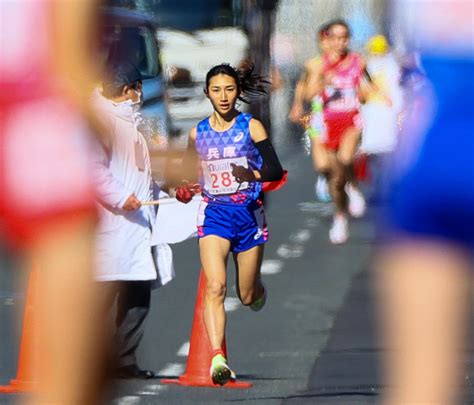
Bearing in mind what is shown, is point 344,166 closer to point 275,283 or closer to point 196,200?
point 275,283

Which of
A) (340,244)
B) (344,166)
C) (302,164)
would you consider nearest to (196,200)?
(340,244)

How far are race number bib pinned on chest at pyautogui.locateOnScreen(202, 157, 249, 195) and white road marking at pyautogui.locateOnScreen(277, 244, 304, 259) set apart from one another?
179 inches

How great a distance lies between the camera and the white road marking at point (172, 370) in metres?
7.73

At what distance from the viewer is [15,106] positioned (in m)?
3.02

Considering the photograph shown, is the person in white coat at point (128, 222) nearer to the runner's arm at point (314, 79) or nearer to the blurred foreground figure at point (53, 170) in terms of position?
the blurred foreground figure at point (53, 170)

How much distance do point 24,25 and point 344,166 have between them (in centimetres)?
1112

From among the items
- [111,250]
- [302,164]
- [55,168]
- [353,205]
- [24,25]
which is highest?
[24,25]

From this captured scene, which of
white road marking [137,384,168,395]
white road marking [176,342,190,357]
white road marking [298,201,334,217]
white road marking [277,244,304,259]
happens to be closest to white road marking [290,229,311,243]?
white road marking [277,244,304,259]

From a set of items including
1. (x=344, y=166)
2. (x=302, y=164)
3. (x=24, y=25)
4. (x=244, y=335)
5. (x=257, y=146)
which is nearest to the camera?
(x=24, y=25)

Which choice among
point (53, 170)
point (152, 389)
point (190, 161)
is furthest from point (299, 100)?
point (53, 170)

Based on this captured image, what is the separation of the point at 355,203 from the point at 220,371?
7.22 m

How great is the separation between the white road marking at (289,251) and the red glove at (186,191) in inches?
177

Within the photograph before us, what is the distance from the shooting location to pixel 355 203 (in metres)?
14.3

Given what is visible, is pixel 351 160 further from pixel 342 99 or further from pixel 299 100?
pixel 299 100
